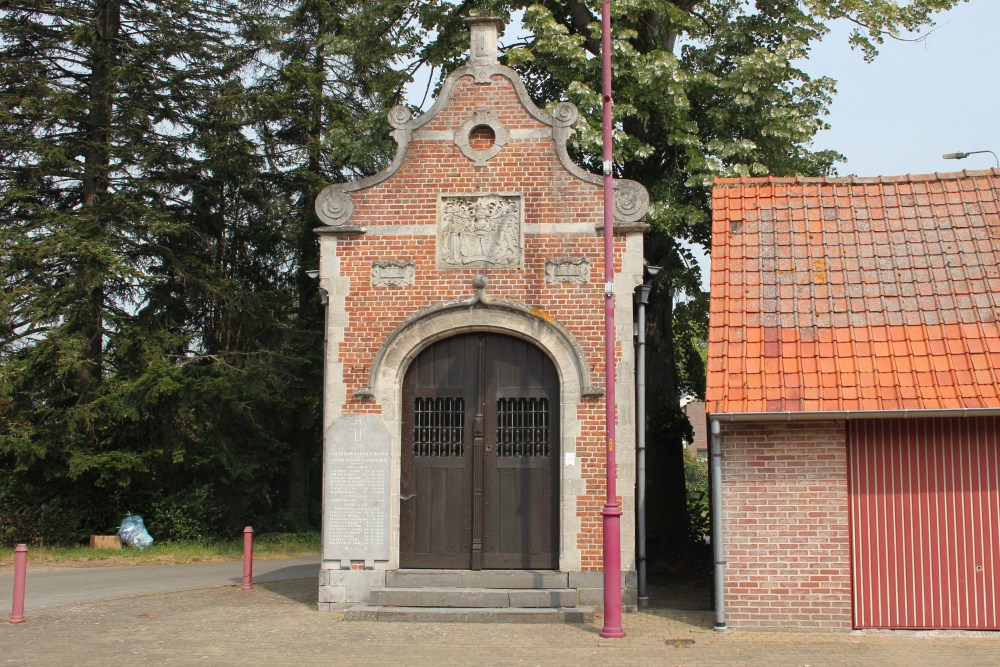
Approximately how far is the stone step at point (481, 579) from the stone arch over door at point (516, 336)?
21 cm

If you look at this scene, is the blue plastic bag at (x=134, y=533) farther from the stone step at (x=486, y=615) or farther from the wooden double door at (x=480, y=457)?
the stone step at (x=486, y=615)

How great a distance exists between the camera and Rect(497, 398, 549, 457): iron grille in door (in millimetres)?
12844

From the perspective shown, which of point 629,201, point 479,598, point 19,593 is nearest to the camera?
point 479,598

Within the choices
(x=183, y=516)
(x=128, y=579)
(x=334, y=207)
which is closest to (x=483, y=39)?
(x=334, y=207)

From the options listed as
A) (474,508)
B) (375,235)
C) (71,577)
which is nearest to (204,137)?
(71,577)

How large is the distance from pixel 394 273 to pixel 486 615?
4.44 metres

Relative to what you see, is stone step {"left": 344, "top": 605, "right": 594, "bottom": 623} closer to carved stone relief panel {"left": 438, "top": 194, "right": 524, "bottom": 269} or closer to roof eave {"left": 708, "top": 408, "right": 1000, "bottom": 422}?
roof eave {"left": 708, "top": 408, "right": 1000, "bottom": 422}

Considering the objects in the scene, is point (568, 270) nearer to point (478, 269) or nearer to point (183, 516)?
point (478, 269)

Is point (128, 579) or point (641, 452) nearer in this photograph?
point (641, 452)

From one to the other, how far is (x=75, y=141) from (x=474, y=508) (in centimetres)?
1557

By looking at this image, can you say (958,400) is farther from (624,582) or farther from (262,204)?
(262,204)

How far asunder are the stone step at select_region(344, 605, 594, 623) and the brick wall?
178 centimetres

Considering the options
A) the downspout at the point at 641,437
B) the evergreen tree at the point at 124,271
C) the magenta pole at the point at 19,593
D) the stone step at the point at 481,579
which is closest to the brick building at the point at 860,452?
the downspout at the point at 641,437

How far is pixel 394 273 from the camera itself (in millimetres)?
13039
